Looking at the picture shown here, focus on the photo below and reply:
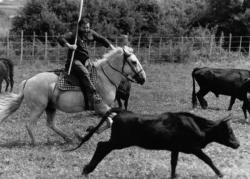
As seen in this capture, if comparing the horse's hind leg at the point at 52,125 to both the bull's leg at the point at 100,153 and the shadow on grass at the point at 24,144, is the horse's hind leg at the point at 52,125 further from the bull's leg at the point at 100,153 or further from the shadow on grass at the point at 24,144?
the bull's leg at the point at 100,153

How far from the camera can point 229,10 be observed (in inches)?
1373

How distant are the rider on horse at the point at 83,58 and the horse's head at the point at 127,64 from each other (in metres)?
0.32

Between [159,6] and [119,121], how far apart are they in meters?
29.2

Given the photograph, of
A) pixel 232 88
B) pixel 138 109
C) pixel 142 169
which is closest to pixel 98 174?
pixel 142 169

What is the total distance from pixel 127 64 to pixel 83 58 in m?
0.91

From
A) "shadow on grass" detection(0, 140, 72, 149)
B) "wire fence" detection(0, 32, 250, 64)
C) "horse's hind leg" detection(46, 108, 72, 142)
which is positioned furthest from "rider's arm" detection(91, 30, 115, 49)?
"wire fence" detection(0, 32, 250, 64)

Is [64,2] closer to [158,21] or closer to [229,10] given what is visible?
[158,21]

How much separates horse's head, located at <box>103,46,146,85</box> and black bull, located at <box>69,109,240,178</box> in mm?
2466

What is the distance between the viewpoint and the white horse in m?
10.0

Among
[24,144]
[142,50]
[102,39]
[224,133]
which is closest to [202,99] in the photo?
[102,39]

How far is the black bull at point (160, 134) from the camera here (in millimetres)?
7395

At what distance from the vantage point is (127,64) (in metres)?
10.0

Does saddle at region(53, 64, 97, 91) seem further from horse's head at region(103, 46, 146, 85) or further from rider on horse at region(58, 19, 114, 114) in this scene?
horse's head at region(103, 46, 146, 85)

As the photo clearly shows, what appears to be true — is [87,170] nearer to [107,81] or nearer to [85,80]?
[85,80]
